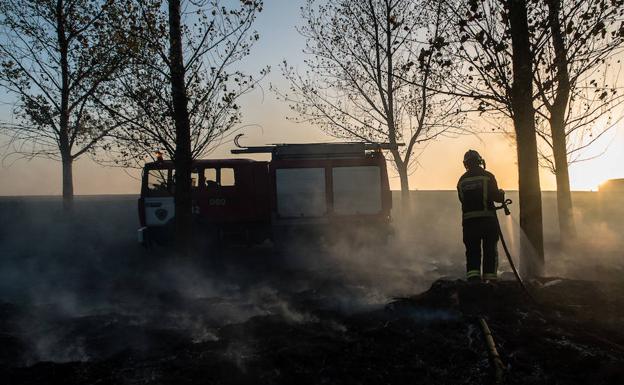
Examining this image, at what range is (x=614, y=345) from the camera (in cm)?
511

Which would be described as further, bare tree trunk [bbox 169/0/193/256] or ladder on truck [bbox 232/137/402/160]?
ladder on truck [bbox 232/137/402/160]

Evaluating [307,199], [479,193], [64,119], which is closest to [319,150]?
[307,199]

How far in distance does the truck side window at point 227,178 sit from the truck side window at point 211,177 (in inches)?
6.7

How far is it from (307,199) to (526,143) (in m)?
5.10

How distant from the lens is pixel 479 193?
25.2 feet

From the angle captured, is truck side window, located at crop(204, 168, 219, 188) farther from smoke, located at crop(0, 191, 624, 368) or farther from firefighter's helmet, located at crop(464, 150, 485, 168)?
firefighter's helmet, located at crop(464, 150, 485, 168)

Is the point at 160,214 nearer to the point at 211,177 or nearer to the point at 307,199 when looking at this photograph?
the point at 211,177

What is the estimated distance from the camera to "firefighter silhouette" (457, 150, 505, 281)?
7602 mm

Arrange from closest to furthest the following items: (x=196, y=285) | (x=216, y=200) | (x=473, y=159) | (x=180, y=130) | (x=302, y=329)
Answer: (x=302, y=329)
(x=473, y=159)
(x=196, y=285)
(x=180, y=130)
(x=216, y=200)

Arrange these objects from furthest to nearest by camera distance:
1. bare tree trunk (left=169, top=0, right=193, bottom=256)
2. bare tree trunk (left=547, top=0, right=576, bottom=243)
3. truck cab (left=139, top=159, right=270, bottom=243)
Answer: bare tree trunk (left=547, top=0, right=576, bottom=243) → truck cab (left=139, top=159, right=270, bottom=243) → bare tree trunk (left=169, top=0, right=193, bottom=256)

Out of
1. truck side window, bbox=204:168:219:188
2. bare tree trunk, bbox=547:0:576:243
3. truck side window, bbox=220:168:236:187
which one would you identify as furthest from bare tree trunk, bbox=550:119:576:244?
truck side window, bbox=204:168:219:188

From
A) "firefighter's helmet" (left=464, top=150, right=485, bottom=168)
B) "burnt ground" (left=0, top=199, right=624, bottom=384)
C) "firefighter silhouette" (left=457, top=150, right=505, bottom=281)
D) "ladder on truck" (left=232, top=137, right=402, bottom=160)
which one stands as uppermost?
"ladder on truck" (left=232, top=137, right=402, bottom=160)

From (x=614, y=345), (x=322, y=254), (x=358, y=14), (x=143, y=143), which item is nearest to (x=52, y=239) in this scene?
(x=143, y=143)

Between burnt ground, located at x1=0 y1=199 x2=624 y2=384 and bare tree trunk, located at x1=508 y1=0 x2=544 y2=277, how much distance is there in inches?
47.6
